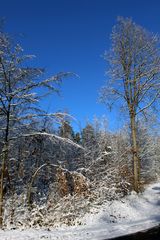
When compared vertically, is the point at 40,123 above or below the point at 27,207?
above

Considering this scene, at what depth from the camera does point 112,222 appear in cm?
1423

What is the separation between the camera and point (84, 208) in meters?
14.9

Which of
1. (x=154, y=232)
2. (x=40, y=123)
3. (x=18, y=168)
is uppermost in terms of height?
(x=40, y=123)

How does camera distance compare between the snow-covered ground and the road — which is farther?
the snow-covered ground

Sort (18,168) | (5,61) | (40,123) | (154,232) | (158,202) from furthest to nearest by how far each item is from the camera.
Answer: (158,202)
(18,168)
(40,123)
(5,61)
(154,232)

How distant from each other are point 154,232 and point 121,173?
1048 centimetres

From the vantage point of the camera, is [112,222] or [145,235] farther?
[112,222]

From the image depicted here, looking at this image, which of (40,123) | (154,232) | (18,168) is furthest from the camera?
(18,168)

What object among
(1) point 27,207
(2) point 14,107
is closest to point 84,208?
(1) point 27,207

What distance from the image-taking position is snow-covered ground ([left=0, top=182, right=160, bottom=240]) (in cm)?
1024

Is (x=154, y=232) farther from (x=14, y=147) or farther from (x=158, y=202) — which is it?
(x=158, y=202)

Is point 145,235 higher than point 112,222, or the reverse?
point 112,222

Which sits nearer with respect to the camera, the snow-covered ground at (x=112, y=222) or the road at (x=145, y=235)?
the road at (x=145, y=235)

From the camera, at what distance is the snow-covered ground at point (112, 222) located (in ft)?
33.6
